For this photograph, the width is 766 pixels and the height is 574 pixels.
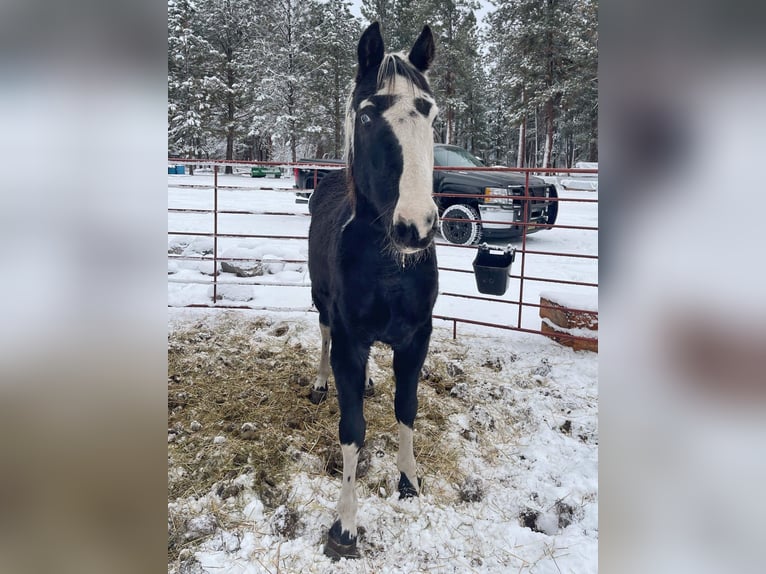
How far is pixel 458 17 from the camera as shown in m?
5.23

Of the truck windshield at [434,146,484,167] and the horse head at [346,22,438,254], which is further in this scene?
the truck windshield at [434,146,484,167]

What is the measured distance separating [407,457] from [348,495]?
37 centimetres

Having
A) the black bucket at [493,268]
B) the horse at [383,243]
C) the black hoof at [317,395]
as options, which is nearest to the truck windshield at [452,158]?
the black bucket at [493,268]

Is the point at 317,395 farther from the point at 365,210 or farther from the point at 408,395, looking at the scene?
the point at 365,210

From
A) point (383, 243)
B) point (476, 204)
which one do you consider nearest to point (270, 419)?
point (383, 243)

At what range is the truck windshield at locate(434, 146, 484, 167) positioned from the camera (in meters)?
6.07

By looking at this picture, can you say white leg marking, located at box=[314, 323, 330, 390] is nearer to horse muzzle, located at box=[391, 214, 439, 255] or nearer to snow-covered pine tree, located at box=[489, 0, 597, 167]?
horse muzzle, located at box=[391, 214, 439, 255]

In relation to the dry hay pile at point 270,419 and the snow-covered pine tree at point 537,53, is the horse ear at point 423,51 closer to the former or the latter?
the dry hay pile at point 270,419

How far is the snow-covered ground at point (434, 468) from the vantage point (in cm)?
170

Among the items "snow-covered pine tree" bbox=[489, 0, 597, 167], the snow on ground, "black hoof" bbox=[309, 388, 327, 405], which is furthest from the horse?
"snow-covered pine tree" bbox=[489, 0, 597, 167]

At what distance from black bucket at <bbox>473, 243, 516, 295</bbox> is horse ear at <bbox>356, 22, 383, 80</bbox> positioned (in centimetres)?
228

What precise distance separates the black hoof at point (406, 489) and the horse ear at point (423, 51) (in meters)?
1.88
